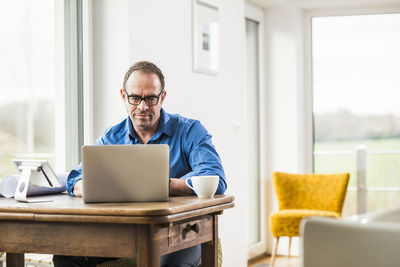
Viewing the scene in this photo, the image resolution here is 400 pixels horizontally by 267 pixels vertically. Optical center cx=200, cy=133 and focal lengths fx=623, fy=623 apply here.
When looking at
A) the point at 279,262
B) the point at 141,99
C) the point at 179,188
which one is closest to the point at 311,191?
the point at 279,262

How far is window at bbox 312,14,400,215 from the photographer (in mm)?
5711

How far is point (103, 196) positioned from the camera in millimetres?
2072

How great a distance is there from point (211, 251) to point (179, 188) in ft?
0.86

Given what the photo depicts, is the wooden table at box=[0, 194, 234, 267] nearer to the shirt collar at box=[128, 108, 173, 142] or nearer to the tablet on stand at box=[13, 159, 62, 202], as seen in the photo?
the tablet on stand at box=[13, 159, 62, 202]

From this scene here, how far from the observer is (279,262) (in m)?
5.39

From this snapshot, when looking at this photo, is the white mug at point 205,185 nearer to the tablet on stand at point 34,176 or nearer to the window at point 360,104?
the tablet on stand at point 34,176

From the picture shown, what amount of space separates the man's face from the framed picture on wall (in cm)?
148

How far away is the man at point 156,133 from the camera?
250 cm

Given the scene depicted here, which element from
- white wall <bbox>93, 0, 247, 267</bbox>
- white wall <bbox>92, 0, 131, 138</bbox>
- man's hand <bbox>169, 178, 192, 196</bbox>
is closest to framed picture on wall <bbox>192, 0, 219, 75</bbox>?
white wall <bbox>93, 0, 247, 267</bbox>

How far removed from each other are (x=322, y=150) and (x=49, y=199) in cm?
402

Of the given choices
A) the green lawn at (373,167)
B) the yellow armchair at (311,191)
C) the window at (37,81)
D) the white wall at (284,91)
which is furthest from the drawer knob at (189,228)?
the green lawn at (373,167)

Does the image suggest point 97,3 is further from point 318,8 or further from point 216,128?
point 318,8

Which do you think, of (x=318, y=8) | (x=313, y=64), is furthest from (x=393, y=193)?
(x=318, y=8)

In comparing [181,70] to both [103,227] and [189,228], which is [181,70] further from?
[103,227]
